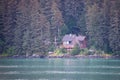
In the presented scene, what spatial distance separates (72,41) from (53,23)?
4264 millimetres

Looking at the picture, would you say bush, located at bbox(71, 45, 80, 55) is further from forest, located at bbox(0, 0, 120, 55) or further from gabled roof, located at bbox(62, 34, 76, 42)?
gabled roof, located at bbox(62, 34, 76, 42)

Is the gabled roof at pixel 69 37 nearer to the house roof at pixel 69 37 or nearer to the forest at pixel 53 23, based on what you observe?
the house roof at pixel 69 37

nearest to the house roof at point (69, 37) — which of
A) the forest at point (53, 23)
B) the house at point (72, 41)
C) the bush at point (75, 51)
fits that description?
the house at point (72, 41)

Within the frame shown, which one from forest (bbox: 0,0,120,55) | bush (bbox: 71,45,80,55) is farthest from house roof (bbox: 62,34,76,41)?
bush (bbox: 71,45,80,55)

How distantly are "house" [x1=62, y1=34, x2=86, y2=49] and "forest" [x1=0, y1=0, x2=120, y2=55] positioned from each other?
63cm

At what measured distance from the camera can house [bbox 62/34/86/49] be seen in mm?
64312

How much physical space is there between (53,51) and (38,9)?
7.41 meters

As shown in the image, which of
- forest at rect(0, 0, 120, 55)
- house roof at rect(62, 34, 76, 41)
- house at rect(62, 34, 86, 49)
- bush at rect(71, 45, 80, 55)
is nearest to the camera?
bush at rect(71, 45, 80, 55)

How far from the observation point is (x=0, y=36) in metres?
68.7

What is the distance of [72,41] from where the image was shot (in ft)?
215

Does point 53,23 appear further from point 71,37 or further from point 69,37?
point 71,37

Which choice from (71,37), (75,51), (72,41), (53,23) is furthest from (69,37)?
(75,51)

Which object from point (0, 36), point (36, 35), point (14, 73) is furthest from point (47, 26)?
point (14, 73)

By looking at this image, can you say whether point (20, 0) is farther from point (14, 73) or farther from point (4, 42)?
point (14, 73)
